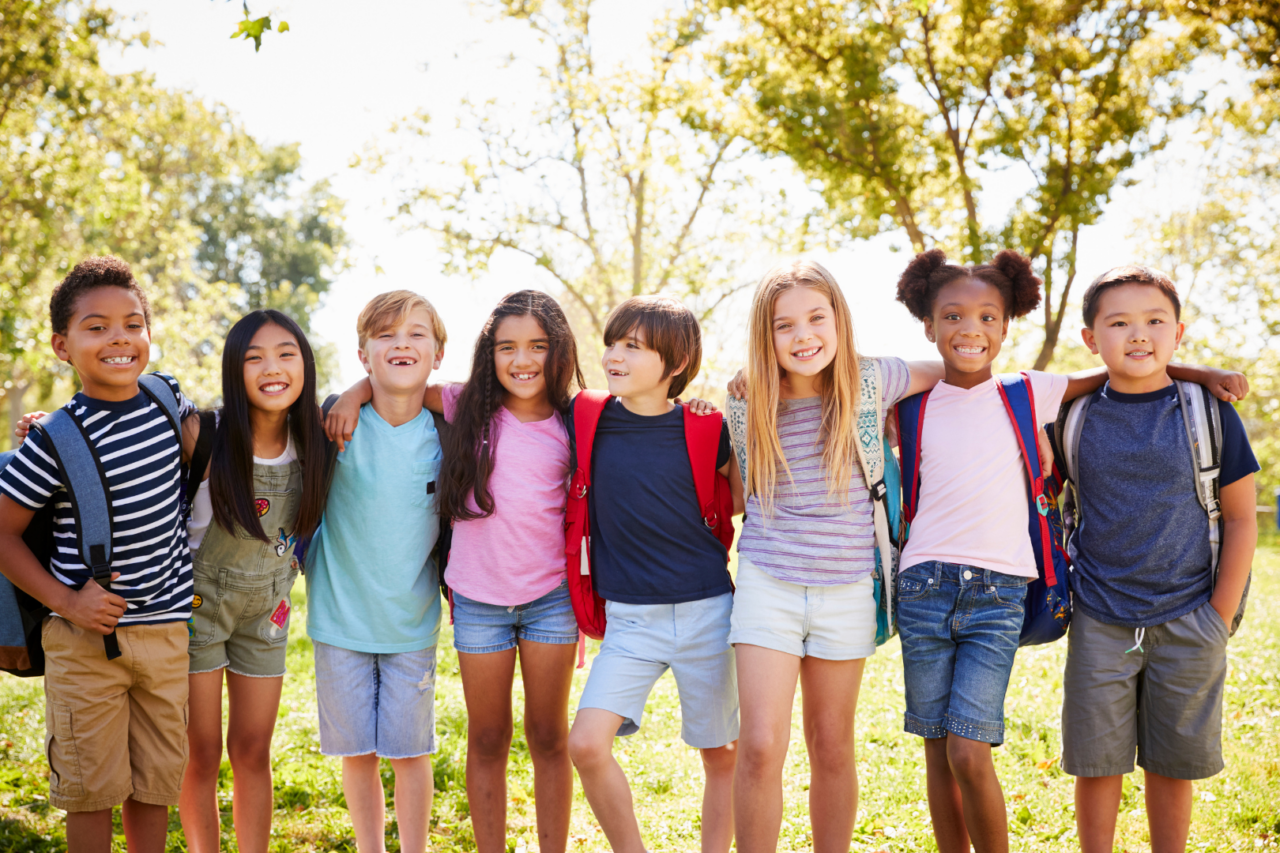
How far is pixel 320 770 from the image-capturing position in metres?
4.31

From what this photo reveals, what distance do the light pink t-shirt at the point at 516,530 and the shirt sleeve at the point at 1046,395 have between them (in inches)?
65.1

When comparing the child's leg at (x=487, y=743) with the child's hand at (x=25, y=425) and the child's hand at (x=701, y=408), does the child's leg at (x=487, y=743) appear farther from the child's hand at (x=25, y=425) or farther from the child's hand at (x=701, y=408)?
the child's hand at (x=25, y=425)

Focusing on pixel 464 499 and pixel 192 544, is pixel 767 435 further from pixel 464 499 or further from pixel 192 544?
pixel 192 544

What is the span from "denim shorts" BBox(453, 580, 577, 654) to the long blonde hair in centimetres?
76

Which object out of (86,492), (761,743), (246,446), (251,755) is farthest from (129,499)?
(761,743)

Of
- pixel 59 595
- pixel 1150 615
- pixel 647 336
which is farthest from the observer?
pixel 647 336

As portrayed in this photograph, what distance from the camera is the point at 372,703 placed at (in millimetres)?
3051

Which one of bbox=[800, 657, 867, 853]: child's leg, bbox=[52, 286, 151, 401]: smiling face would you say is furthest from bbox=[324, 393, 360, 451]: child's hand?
bbox=[800, 657, 867, 853]: child's leg

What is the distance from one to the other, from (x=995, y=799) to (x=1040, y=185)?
22.8 feet

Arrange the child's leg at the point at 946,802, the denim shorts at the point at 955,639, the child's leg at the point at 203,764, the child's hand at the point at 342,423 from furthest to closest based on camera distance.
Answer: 1. the child's hand at the point at 342,423
2. the child's leg at the point at 203,764
3. the child's leg at the point at 946,802
4. the denim shorts at the point at 955,639

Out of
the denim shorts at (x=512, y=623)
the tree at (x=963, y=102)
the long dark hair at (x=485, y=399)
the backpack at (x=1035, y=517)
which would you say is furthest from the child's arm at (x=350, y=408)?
the tree at (x=963, y=102)

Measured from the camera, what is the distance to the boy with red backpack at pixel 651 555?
114 inches

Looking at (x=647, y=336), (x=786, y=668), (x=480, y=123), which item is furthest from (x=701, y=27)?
(x=786, y=668)

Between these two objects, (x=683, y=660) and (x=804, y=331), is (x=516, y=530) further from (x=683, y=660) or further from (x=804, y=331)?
(x=804, y=331)
